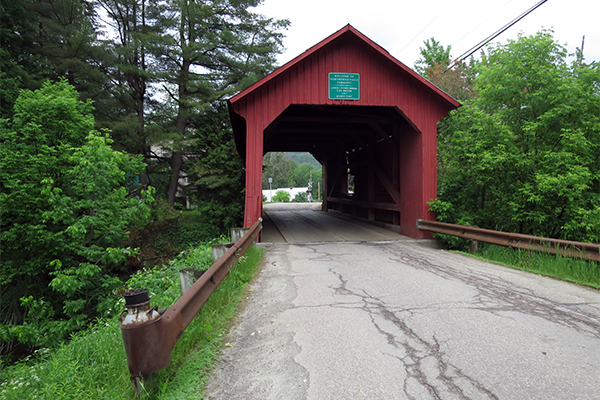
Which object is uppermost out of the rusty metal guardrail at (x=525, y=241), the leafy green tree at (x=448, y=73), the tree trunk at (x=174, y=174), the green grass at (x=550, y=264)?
the leafy green tree at (x=448, y=73)

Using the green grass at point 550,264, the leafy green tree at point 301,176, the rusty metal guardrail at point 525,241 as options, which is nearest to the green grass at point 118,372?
the green grass at point 550,264

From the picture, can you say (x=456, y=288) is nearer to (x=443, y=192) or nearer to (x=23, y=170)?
(x=443, y=192)

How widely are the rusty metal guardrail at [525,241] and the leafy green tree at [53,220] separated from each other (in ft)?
25.9

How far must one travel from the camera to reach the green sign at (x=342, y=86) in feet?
28.5

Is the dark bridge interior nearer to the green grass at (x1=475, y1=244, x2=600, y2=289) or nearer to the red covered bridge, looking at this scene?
the red covered bridge

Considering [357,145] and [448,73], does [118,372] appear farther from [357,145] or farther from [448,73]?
[448,73]

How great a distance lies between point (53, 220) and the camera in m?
8.28

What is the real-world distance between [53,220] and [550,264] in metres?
10.7

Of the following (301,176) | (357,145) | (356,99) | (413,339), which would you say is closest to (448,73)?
(357,145)

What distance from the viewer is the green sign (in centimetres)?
868

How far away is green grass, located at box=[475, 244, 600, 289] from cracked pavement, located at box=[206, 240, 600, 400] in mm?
382

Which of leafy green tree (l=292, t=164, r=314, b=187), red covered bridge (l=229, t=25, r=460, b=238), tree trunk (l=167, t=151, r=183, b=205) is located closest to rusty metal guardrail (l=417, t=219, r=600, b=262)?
red covered bridge (l=229, t=25, r=460, b=238)

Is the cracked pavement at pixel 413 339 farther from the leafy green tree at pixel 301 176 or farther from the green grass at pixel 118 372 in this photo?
the leafy green tree at pixel 301 176

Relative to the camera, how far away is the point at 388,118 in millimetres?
10758
